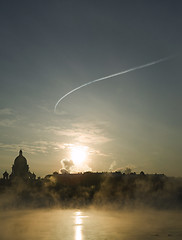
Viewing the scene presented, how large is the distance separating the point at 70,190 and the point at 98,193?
16.7 metres

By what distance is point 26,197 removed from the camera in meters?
189

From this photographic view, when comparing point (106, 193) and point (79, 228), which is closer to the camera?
point (79, 228)

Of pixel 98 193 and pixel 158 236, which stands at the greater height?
pixel 98 193

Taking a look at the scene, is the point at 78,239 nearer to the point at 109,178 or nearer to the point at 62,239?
the point at 62,239

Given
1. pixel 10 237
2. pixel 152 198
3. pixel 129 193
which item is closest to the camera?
pixel 10 237

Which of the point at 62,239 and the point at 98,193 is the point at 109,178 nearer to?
the point at 98,193

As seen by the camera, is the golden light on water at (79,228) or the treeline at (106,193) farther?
the treeline at (106,193)

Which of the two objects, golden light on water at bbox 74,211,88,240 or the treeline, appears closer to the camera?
golden light on water at bbox 74,211,88,240

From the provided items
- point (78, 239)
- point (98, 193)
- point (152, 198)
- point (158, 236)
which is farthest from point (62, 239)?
point (98, 193)

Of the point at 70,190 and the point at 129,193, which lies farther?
the point at 70,190

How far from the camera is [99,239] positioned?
160 ft

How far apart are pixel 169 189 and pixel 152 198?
41.2ft

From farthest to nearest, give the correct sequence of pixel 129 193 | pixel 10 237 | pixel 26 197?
pixel 26 197 < pixel 129 193 < pixel 10 237

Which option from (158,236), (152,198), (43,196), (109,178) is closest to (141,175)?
(109,178)
